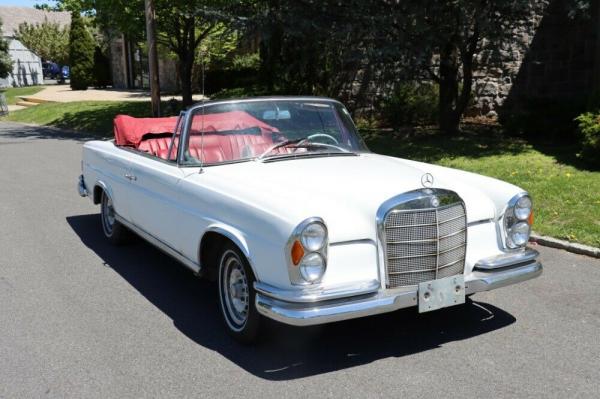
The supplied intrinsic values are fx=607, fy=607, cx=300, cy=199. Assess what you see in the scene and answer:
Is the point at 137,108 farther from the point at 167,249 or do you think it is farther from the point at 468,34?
the point at 167,249

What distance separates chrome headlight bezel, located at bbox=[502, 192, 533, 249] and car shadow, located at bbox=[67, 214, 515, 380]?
632 mm

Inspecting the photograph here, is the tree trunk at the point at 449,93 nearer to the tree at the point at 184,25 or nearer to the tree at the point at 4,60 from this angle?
the tree at the point at 184,25

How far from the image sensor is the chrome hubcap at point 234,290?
416 centimetres

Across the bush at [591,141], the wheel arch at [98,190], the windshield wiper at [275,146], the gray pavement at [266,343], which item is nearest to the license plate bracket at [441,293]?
the gray pavement at [266,343]

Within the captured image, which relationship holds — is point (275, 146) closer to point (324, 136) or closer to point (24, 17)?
point (324, 136)

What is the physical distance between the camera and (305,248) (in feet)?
11.6

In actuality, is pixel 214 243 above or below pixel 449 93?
below

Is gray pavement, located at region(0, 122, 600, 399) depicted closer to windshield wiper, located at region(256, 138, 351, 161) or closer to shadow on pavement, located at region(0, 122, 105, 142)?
windshield wiper, located at region(256, 138, 351, 161)

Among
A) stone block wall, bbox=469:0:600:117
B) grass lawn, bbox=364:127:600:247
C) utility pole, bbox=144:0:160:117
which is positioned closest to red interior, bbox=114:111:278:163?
grass lawn, bbox=364:127:600:247

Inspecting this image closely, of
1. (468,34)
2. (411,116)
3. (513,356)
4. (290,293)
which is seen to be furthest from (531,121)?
(290,293)

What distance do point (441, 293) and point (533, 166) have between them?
21.3 feet

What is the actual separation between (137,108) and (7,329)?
62.6 ft

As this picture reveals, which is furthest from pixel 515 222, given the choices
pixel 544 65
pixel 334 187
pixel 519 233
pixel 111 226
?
pixel 544 65

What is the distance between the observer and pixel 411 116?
15.1m
